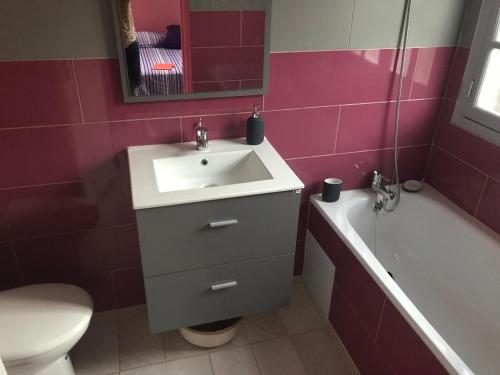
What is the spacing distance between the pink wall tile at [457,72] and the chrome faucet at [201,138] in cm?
114

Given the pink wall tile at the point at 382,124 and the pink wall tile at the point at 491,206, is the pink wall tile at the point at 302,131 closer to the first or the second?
the pink wall tile at the point at 382,124

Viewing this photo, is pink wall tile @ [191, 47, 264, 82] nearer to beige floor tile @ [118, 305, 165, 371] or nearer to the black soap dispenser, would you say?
the black soap dispenser

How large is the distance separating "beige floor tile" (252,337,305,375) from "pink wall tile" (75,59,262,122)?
1056mm

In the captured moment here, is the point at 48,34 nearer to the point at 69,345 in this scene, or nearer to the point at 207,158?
the point at 207,158

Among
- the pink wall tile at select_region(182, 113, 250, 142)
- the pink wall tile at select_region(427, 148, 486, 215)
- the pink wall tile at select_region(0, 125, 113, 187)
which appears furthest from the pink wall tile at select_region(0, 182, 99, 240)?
the pink wall tile at select_region(427, 148, 486, 215)

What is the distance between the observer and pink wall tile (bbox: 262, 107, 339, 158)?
1.89 m

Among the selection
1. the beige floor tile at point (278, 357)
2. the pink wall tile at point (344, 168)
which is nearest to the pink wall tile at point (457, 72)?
the pink wall tile at point (344, 168)

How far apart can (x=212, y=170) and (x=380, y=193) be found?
85cm

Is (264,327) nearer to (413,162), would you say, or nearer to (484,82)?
(413,162)

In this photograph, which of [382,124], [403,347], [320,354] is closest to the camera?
[403,347]

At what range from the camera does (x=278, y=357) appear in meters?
1.90

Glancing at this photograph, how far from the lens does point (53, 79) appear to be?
5.03 ft

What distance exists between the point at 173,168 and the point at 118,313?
0.85 metres

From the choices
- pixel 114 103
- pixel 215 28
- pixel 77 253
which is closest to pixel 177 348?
pixel 77 253
